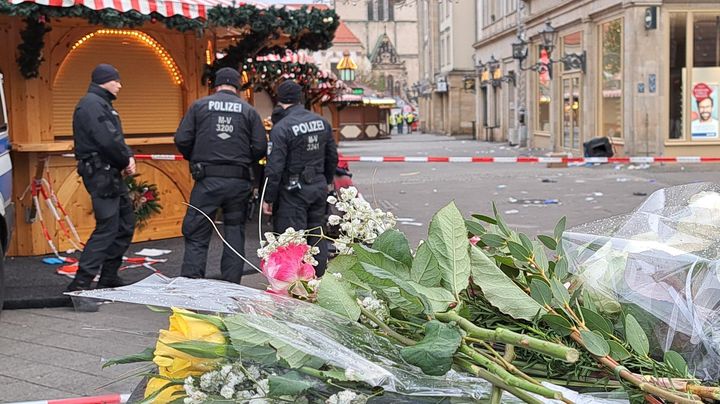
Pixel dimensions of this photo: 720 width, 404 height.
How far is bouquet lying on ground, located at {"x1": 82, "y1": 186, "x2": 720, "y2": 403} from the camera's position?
1.54 metres

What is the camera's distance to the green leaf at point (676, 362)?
1584mm

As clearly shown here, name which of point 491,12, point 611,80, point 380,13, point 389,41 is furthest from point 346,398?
point 380,13

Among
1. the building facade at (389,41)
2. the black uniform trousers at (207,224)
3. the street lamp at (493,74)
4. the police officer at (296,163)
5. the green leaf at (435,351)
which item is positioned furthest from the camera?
the building facade at (389,41)

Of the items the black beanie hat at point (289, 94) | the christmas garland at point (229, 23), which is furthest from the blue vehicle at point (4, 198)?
the black beanie hat at point (289, 94)

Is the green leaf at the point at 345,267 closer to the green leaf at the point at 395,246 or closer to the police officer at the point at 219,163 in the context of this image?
the green leaf at the point at 395,246

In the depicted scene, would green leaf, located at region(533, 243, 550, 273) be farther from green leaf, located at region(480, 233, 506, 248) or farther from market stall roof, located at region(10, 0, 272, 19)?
market stall roof, located at region(10, 0, 272, 19)

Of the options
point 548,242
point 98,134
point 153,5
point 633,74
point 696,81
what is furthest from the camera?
point 696,81

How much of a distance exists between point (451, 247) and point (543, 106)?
31.7 metres

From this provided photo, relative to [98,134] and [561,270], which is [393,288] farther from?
[98,134]

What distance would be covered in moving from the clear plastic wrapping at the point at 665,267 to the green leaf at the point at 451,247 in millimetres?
281

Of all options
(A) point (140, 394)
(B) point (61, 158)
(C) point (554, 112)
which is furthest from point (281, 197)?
(C) point (554, 112)

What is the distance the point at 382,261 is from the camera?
1771mm

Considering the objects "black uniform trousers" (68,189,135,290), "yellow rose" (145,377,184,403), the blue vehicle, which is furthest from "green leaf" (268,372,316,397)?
"black uniform trousers" (68,189,135,290)

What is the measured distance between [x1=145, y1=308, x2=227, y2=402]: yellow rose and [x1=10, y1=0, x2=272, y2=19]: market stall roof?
22.7 feet
